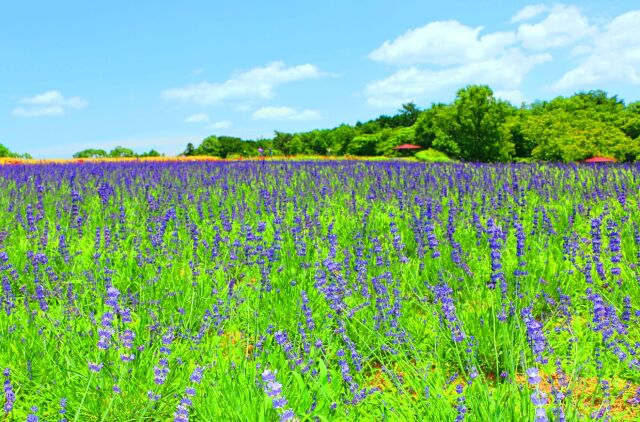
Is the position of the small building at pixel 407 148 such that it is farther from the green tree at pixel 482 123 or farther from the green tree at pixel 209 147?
the green tree at pixel 209 147

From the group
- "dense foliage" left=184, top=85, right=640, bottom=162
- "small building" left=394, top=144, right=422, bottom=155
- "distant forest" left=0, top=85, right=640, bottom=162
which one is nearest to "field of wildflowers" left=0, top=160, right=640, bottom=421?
"distant forest" left=0, top=85, right=640, bottom=162

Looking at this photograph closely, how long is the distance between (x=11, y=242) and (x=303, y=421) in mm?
5002

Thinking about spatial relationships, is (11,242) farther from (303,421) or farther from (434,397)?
(434,397)

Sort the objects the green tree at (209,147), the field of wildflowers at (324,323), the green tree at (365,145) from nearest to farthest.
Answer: the field of wildflowers at (324,323) → the green tree at (365,145) → the green tree at (209,147)

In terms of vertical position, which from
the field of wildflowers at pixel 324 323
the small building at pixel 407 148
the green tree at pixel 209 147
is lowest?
the field of wildflowers at pixel 324 323

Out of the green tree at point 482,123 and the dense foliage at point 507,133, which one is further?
the green tree at point 482,123

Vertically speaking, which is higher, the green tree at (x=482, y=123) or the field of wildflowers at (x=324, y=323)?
the green tree at (x=482, y=123)

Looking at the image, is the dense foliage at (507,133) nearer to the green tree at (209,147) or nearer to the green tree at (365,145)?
the green tree at (365,145)

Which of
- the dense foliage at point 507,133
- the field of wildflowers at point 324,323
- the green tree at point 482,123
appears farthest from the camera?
the green tree at point 482,123

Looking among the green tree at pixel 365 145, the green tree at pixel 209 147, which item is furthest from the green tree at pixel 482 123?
the green tree at pixel 209 147

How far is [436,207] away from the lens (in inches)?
244

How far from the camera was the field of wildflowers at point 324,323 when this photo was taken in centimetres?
219

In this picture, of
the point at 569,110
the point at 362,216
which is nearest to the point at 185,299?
the point at 362,216

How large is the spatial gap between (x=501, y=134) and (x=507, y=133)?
2.46m
